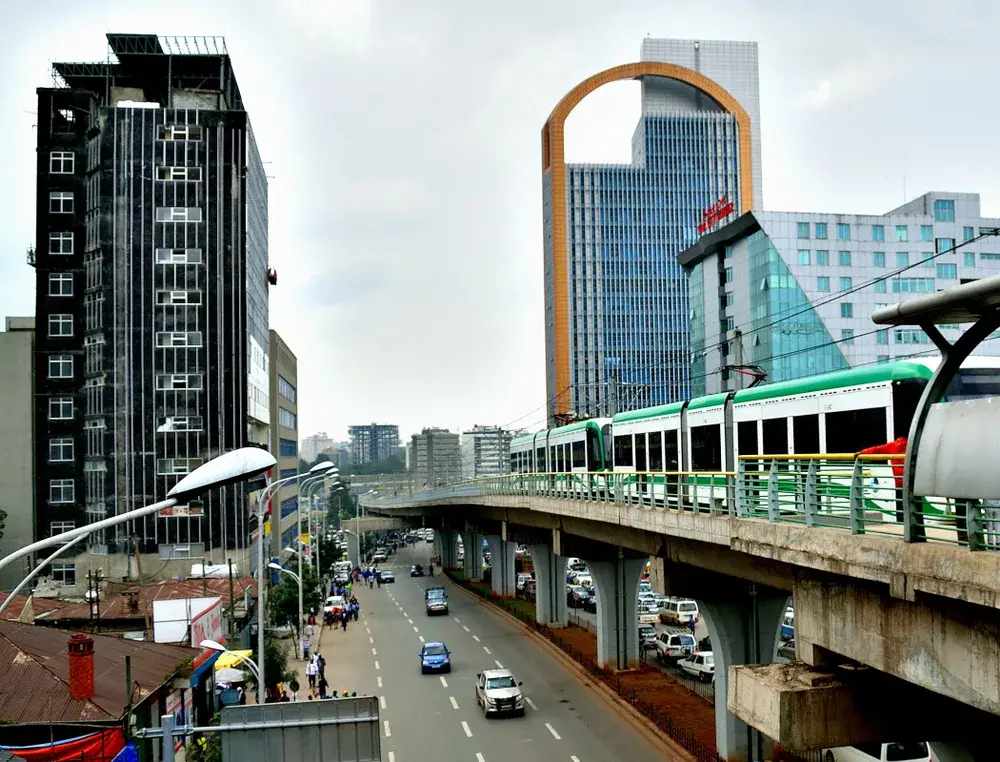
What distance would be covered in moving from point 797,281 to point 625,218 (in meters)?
61.2

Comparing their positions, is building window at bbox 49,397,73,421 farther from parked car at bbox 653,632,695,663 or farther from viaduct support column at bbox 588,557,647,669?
parked car at bbox 653,632,695,663

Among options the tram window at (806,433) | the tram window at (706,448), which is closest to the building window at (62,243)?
the tram window at (706,448)

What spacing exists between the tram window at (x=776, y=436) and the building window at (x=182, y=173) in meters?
43.2

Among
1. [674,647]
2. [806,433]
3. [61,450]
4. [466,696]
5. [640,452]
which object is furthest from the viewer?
[61,450]

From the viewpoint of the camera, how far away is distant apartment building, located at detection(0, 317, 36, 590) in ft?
185

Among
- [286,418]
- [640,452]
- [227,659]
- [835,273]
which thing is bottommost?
[227,659]

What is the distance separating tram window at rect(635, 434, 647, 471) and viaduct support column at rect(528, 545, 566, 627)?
64.5 feet

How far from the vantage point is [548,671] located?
37.5 metres

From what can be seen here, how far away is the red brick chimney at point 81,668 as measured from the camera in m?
17.5

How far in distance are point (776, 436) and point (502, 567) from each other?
46245 millimetres

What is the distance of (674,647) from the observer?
37750mm

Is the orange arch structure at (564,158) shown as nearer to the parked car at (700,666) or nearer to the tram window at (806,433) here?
the parked car at (700,666)

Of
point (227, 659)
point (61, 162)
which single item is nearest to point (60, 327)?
point (61, 162)

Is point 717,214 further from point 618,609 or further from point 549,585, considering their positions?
point 618,609
